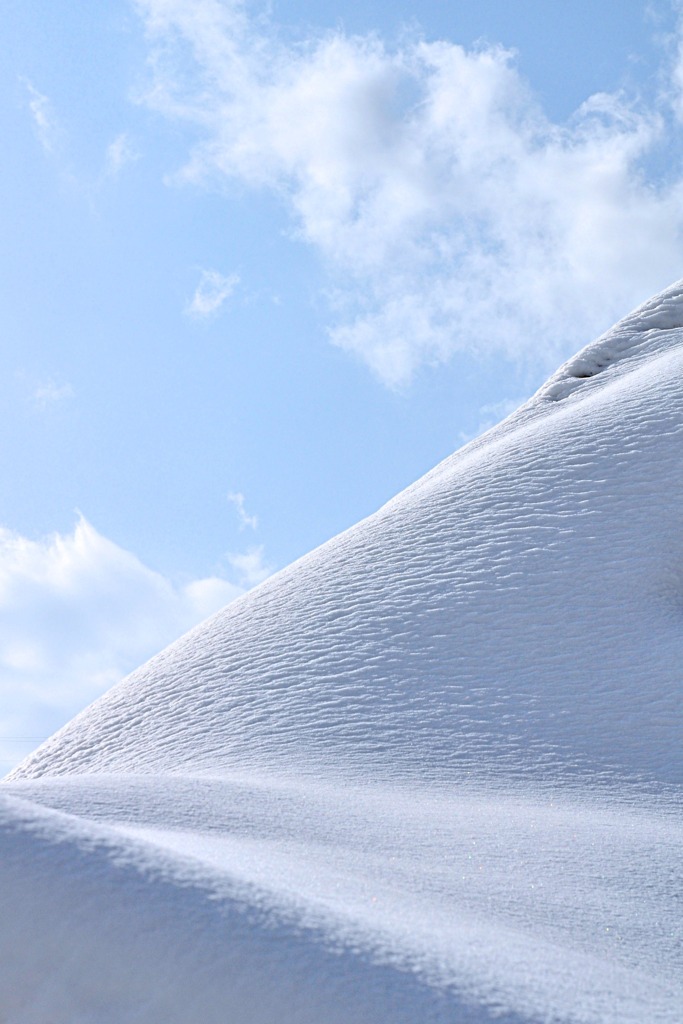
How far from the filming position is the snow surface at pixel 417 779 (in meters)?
1.60

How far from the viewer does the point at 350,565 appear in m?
5.57

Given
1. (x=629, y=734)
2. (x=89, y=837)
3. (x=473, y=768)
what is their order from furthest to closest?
1. (x=629, y=734)
2. (x=473, y=768)
3. (x=89, y=837)

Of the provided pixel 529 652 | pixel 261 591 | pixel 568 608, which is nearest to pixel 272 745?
pixel 529 652

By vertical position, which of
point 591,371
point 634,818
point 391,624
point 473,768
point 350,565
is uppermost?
point 591,371

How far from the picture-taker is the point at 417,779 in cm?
367

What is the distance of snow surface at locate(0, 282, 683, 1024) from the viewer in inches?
62.9

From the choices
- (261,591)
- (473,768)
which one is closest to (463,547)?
(261,591)

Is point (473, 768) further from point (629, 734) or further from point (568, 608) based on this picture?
point (568, 608)

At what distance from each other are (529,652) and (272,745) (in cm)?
132

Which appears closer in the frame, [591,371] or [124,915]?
[124,915]

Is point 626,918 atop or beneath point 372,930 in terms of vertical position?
beneath

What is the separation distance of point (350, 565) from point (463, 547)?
2.12 ft

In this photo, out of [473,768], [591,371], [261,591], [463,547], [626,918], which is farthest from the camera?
[591,371]

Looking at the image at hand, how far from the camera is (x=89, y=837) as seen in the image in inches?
69.1
